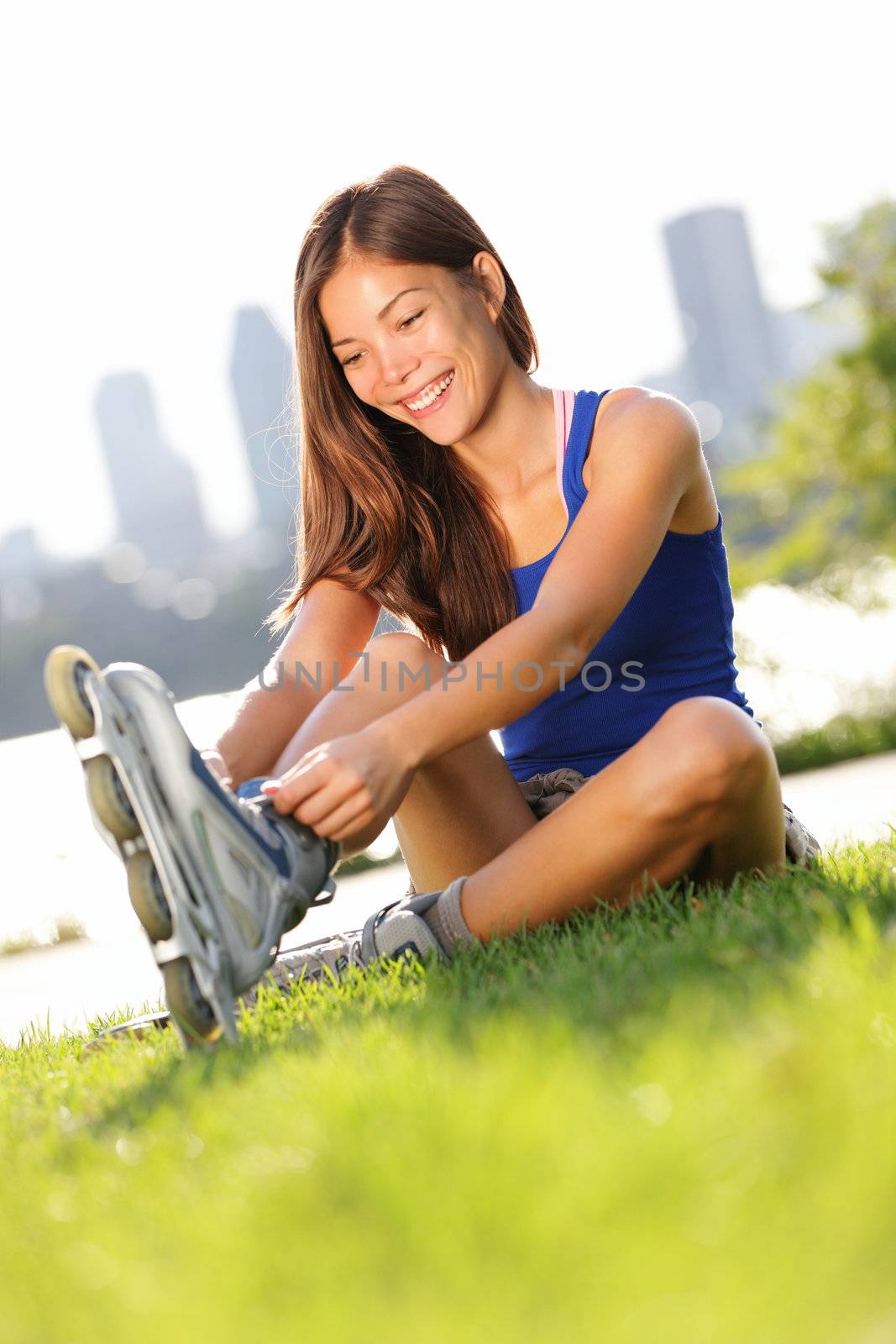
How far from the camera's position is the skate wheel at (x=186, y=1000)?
1.66 m

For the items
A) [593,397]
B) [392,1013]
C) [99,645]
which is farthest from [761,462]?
[99,645]

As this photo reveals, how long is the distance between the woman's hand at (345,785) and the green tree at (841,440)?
43.2 feet

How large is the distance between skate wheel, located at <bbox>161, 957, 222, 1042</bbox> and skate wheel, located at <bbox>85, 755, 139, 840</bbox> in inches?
6.6

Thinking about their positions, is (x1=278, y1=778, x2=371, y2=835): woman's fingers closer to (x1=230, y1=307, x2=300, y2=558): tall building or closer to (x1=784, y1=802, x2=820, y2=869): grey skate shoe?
(x1=784, y1=802, x2=820, y2=869): grey skate shoe

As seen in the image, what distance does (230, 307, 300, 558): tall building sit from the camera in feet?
9.62

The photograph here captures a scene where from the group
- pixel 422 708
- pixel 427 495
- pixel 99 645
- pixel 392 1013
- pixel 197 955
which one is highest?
pixel 427 495

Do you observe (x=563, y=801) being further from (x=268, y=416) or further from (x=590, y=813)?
(x=268, y=416)

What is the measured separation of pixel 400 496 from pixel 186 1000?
1.26 meters

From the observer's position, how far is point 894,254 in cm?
1537

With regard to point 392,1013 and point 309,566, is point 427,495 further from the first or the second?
point 392,1013

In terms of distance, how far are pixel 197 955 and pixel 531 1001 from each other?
41 centimetres

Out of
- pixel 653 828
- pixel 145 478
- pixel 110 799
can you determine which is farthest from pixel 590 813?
pixel 145 478

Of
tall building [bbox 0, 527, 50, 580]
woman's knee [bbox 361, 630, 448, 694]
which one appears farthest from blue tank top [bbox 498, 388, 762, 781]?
tall building [bbox 0, 527, 50, 580]

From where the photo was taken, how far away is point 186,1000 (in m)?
1.66
